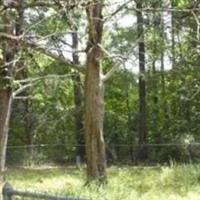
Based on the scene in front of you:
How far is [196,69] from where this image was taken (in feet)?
82.4

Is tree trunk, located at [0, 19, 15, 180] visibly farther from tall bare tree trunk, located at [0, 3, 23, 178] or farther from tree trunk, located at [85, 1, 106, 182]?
tree trunk, located at [85, 1, 106, 182]

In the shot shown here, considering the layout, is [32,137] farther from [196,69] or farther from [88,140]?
[88,140]

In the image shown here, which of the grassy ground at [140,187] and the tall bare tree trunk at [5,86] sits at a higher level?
the tall bare tree trunk at [5,86]

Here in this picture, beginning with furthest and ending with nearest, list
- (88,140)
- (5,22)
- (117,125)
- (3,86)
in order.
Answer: (117,125), (88,140), (3,86), (5,22)

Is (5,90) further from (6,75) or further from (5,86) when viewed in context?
(6,75)

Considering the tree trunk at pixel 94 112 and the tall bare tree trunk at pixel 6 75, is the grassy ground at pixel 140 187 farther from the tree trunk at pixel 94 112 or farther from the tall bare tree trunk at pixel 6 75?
the tall bare tree trunk at pixel 6 75

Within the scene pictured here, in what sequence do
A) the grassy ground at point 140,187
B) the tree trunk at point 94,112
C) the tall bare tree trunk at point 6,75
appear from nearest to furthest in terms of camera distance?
the tall bare tree trunk at point 6,75 → the grassy ground at point 140,187 → the tree trunk at point 94,112

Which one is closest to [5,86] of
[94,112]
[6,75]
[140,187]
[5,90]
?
[6,75]

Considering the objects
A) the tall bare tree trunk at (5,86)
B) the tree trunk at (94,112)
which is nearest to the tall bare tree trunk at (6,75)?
the tall bare tree trunk at (5,86)

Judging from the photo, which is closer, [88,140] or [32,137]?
[88,140]

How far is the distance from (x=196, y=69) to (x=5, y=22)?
687 inches

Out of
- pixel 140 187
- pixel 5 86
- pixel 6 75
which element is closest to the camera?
pixel 6 75

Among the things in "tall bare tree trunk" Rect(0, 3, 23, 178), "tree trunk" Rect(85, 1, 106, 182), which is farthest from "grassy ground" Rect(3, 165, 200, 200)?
"tall bare tree trunk" Rect(0, 3, 23, 178)

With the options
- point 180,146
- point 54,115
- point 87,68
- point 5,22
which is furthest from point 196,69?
point 5,22
